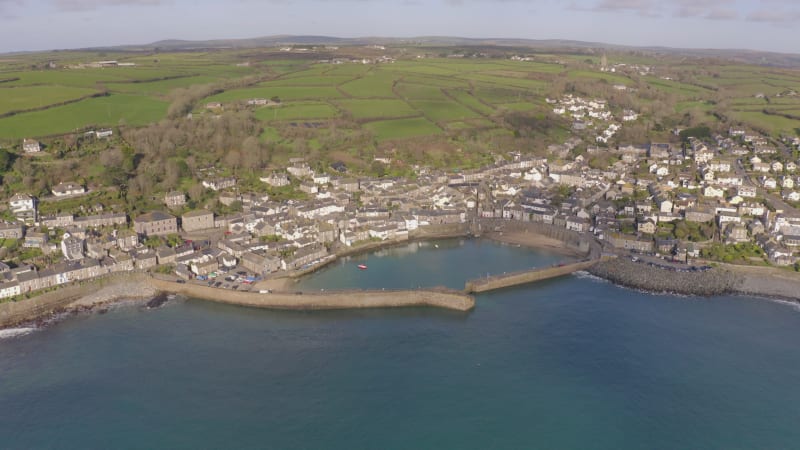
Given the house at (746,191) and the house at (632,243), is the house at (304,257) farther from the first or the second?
the house at (746,191)

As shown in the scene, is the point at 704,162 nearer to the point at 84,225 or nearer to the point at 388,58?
the point at 84,225

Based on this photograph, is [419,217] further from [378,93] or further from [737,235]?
[378,93]

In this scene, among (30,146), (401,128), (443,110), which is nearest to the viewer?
(30,146)

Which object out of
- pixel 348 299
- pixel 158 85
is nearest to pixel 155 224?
pixel 348 299

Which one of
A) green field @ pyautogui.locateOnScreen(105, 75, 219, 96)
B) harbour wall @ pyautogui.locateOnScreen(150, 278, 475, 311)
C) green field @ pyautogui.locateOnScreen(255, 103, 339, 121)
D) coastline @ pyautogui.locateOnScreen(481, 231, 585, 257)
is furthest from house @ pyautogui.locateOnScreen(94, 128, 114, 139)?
coastline @ pyautogui.locateOnScreen(481, 231, 585, 257)

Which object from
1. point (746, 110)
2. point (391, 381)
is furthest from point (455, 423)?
point (746, 110)

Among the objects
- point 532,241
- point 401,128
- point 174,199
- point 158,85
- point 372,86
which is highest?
point 372,86

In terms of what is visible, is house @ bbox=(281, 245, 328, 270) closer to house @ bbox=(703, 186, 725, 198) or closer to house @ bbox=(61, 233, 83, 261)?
house @ bbox=(61, 233, 83, 261)
